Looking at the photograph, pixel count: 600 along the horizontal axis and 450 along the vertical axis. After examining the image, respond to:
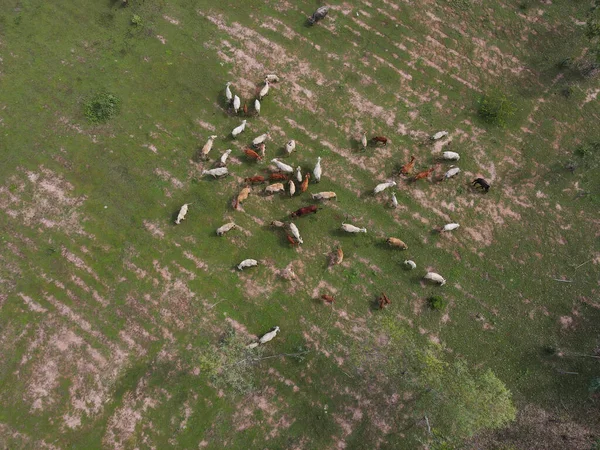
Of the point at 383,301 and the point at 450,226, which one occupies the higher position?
the point at 450,226

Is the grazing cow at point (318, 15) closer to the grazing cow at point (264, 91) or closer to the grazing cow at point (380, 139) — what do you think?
the grazing cow at point (264, 91)

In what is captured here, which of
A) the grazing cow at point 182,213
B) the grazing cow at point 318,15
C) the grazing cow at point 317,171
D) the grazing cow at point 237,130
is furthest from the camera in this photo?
the grazing cow at point 318,15

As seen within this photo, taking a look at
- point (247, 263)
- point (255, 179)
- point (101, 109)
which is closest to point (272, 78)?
point (255, 179)

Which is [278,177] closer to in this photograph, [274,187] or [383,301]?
[274,187]

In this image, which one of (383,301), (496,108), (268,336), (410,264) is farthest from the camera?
(496,108)

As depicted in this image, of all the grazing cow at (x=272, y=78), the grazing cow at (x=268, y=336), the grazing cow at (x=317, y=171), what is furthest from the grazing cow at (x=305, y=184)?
the grazing cow at (x=268, y=336)

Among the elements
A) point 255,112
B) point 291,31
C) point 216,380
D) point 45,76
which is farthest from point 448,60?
point 45,76

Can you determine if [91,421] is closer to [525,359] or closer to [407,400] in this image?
[407,400]
